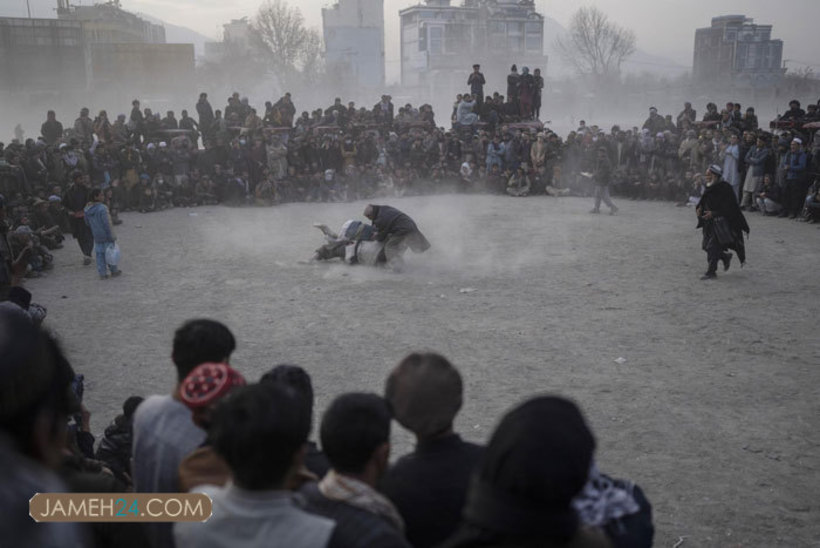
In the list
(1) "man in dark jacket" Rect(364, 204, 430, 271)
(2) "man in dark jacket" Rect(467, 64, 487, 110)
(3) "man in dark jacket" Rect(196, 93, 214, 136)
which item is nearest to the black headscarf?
(1) "man in dark jacket" Rect(364, 204, 430, 271)

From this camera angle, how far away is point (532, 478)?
1.64 metres

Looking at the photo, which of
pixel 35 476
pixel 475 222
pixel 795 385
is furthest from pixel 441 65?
pixel 35 476

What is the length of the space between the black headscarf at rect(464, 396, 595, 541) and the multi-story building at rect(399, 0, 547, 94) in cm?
6430

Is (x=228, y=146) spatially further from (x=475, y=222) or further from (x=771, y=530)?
(x=771, y=530)

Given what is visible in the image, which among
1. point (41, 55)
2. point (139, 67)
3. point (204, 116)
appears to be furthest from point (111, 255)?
point (139, 67)

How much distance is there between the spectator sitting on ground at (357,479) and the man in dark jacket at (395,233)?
8514 mm

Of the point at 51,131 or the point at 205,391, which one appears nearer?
the point at 205,391

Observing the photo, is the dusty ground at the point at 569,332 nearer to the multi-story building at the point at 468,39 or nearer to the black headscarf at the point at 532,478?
the black headscarf at the point at 532,478

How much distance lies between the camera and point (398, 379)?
8.08 ft

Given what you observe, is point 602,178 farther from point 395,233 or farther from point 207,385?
point 207,385

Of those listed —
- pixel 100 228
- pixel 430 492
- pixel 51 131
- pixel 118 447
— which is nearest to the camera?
pixel 430 492

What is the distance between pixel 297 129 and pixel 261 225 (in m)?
6.43

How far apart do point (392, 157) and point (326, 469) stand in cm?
1899

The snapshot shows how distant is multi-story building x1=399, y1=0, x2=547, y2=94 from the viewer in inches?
2502
